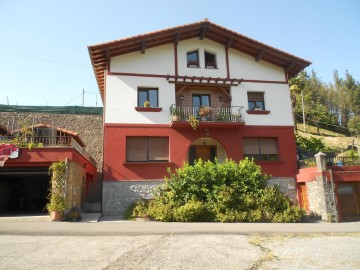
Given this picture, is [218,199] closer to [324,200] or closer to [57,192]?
[324,200]

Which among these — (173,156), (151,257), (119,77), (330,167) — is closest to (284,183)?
(330,167)

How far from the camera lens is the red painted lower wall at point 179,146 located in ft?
54.8

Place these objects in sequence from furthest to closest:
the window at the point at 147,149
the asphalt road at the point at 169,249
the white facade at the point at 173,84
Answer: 1. the white facade at the point at 173,84
2. the window at the point at 147,149
3. the asphalt road at the point at 169,249

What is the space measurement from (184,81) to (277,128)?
6.70 metres

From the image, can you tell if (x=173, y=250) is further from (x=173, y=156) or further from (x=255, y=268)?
(x=173, y=156)

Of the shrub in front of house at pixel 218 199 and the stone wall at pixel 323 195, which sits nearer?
the shrub in front of house at pixel 218 199

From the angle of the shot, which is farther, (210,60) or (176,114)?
(210,60)

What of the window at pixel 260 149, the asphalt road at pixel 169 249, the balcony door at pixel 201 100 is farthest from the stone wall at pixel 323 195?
the balcony door at pixel 201 100

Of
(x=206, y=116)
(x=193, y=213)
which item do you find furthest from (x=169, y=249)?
(x=206, y=116)

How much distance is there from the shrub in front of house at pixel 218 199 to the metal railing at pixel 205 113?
3.14m

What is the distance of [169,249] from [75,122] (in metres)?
21.1

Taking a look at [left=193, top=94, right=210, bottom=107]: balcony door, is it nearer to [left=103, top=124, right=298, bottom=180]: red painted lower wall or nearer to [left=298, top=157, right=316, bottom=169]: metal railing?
[left=103, top=124, right=298, bottom=180]: red painted lower wall

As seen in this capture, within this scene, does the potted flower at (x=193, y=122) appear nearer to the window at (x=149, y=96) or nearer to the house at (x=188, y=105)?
the house at (x=188, y=105)

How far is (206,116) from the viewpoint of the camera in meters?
18.0
